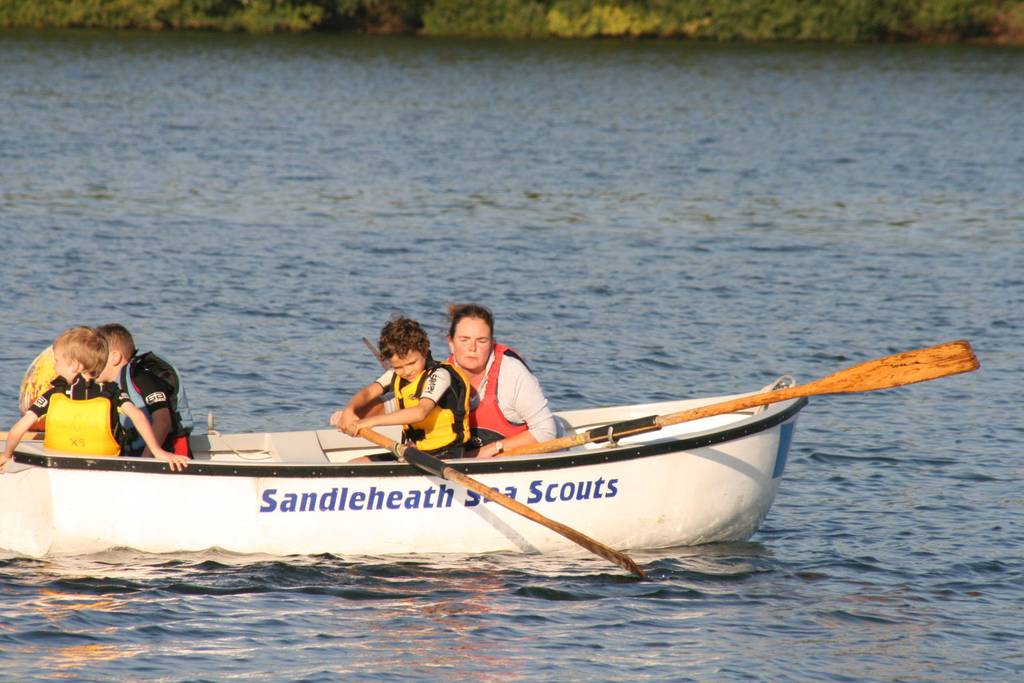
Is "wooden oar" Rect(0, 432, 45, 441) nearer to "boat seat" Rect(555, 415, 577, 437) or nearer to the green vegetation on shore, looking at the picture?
"boat seat" Rect(555, 415, 577, 437)

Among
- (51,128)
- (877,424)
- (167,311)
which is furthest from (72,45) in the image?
(877,424)

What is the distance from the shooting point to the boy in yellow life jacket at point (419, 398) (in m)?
8.55

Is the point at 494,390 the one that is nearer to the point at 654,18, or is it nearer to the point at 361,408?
the point at 361,408

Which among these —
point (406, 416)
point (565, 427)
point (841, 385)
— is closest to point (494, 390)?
point (406, 416)

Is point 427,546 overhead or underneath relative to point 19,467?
underneath

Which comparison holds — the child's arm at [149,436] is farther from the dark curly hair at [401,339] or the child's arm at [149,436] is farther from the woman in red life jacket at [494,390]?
the woman in red life jacket at [494,390]

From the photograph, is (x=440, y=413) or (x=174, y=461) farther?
(x=440, y=413)

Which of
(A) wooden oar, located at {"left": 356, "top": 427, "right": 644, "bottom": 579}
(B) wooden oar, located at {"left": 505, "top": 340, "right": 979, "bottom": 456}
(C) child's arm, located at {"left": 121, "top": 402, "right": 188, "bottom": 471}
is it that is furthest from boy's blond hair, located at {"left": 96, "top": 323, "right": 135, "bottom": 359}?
(B) wooden oar, located at {"left": 505, "top": 340, "right": 979, "bottom": 456}

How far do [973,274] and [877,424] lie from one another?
6.64 metres

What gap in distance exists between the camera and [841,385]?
29.9 feet

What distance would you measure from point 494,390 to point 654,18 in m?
43.2

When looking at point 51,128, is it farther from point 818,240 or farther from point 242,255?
point 818,240

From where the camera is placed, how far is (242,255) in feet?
60.2

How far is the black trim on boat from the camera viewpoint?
323 inches
